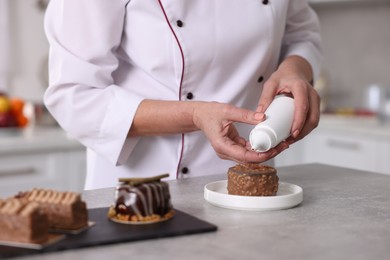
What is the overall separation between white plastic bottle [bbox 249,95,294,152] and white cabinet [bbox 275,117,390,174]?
150 centimetres

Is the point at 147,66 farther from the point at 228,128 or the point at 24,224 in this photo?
the point at 24,224

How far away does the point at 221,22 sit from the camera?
49.4 inches

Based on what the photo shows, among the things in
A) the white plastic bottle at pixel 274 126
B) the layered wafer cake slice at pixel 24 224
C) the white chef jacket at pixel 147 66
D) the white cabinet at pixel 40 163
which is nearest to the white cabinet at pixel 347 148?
the white cabinet at pixel 40 163

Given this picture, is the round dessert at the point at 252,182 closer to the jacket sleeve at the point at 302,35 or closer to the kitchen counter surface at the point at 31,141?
the jacket sleeve at the point at 302,35

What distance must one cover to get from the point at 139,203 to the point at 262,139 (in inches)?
8.8

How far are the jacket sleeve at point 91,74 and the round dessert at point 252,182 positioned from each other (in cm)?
29

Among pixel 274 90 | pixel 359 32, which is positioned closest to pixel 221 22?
pixel 274 90

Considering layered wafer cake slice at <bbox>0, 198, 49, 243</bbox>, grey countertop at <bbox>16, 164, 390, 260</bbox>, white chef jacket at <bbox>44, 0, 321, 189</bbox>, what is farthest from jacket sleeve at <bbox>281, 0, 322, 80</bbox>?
layered wafer cake slice at <bbox>0, 198, 49, 243</bbox>

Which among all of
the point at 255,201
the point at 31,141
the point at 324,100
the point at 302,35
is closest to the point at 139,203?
the point at 255,201

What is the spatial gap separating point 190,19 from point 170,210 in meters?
0.50

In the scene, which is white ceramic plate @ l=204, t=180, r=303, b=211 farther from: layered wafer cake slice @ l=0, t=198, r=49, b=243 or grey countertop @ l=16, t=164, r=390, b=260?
layered wafer cake slice @ l=0, t=198, r=49, b=243

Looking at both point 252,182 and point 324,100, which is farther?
point 324,100

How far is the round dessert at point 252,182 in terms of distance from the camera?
0.94m

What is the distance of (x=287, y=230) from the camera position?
2.65 ft
